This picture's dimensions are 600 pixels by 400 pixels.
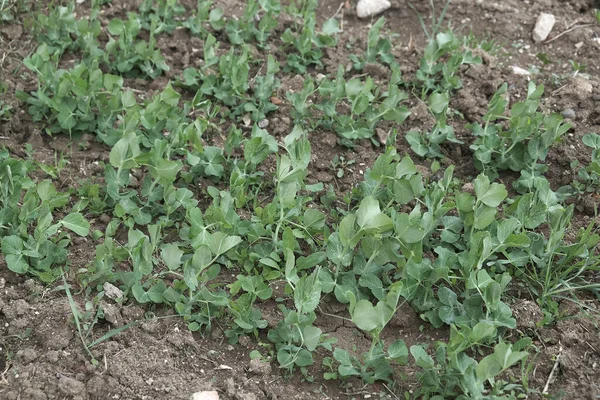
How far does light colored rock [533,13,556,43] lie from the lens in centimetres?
402

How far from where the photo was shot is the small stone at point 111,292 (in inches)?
105

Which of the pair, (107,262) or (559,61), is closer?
(107,262)

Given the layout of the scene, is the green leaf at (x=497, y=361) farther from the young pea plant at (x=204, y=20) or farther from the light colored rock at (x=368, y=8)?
the light colored rock at (x=368, y=8)

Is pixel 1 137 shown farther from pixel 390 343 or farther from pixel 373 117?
pixel 390 343

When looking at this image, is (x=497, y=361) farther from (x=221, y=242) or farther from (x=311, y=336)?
(x=221, y=242)

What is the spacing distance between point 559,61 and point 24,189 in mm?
2498

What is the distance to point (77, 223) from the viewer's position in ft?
9.15

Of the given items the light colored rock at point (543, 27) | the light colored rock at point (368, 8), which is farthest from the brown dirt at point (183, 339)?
the light colored rock at point (368, 8)

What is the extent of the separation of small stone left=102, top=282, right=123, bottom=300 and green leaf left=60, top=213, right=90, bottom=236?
0.69 ft

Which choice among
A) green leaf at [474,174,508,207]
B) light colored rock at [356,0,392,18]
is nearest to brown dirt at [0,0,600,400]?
green leaf at [474,174,508,207]

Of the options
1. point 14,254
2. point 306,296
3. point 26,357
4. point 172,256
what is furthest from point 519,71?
point 26,357

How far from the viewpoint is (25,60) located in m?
3.36

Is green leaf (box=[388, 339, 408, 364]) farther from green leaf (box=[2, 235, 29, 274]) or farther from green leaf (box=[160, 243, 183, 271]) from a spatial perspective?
green leaf (box=[2, 235, 29, 274])

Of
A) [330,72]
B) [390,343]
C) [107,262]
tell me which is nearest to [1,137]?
[107,262]
